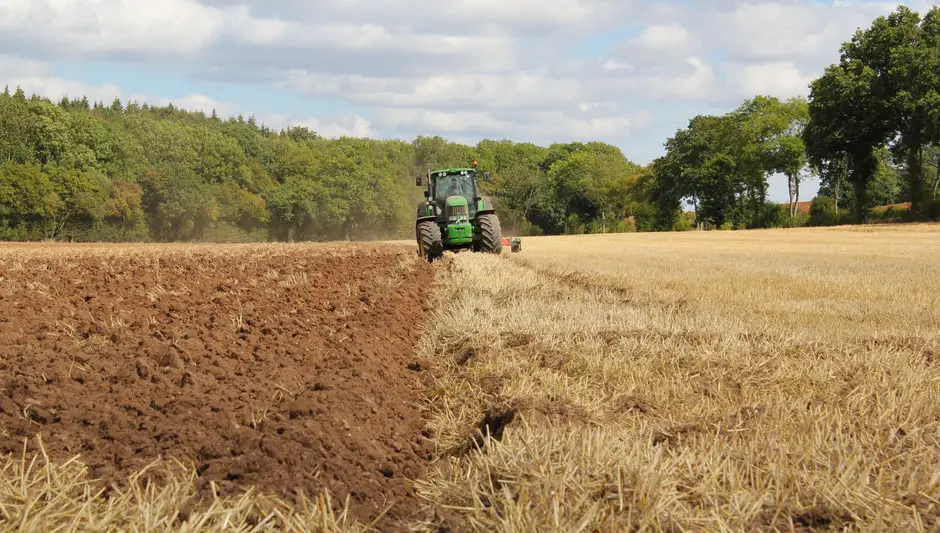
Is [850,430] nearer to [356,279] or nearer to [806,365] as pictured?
[806,365]

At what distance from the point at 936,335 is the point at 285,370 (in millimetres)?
6497

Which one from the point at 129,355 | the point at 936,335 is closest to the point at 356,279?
the point at 129,355

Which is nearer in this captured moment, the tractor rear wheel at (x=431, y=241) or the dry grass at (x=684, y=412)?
the dry grass at (x=684, y=412)

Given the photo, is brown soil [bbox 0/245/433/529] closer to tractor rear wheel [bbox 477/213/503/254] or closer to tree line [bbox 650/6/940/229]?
tractor rear wheel [bbox 477/213/503/254]

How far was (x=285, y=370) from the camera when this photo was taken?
6371mm

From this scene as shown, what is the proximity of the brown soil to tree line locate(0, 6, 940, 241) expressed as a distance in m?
46.5

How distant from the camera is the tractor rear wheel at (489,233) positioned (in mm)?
21562

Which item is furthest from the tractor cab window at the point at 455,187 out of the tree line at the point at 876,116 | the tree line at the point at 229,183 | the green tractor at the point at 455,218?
the tree line at the point at 229,183

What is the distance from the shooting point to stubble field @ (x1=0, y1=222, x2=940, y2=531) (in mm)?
3680

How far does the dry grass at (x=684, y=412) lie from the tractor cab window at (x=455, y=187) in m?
10.1

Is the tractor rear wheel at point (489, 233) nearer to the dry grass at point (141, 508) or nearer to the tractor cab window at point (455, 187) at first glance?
the tractor cab window at point (455, 187)

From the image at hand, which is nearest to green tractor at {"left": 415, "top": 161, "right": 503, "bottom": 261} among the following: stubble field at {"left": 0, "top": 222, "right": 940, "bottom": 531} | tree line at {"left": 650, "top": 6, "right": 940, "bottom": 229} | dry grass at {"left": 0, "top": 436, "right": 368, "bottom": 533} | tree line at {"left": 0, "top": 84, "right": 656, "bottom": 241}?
stubble field at {"left": 0, "top": 222, "right": 940, "bottom": 531}

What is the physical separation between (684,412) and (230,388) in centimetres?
298

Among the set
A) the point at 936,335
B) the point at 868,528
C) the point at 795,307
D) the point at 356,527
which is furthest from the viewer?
the point at 795,307
